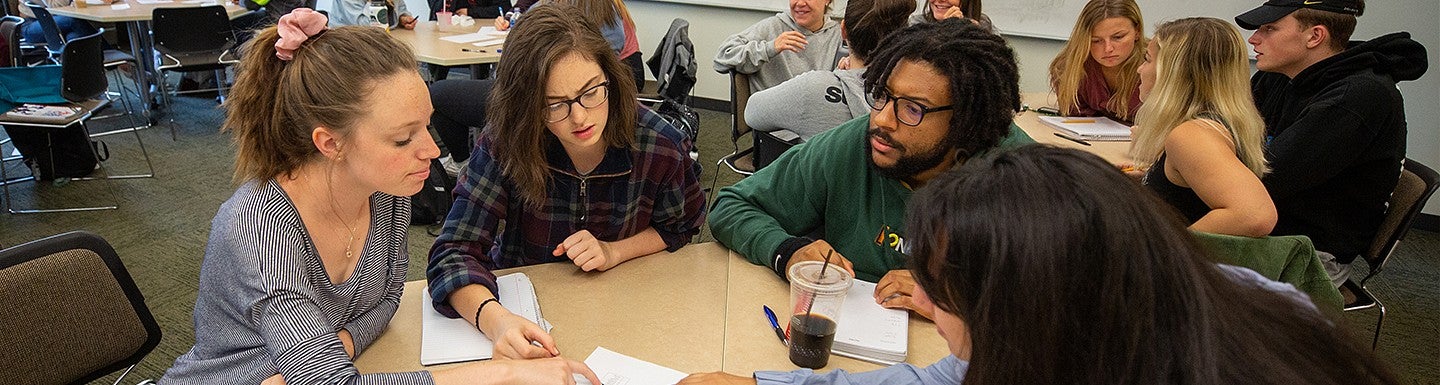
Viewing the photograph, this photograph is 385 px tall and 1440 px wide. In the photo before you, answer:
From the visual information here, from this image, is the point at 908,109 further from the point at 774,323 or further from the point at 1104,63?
the point at 1104,63

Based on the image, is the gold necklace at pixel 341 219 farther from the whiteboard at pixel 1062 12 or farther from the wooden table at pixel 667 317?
the whiteboard at pixel 1062 12

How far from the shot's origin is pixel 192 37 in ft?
17.2

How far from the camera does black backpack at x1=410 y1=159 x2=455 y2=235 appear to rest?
12.2 ft

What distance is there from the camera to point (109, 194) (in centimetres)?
411

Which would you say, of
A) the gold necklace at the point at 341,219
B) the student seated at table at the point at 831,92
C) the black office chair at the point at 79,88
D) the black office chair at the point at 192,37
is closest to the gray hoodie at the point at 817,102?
the student seated at table at the point at 831,92

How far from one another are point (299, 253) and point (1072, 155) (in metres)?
1.09

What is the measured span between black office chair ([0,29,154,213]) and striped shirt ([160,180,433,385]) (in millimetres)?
3195

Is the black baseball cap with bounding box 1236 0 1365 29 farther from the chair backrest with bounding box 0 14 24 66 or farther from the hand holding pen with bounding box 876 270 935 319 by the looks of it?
the chair backrest with bounding box 0 14 24 66

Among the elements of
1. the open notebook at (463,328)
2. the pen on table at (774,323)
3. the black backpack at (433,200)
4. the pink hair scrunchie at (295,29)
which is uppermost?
the pink hair scrunchie at (295,29)

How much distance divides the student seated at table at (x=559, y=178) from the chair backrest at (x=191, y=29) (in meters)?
4.25

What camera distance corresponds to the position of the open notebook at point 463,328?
1418mm

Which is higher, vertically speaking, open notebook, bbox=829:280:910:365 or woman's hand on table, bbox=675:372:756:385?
woman's hand on table, bbox=675:372:756:385

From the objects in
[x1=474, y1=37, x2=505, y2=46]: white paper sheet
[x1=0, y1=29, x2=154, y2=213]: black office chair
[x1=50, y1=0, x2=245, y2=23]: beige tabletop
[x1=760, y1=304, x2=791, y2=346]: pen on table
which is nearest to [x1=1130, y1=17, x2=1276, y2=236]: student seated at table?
[x1=760, y1=304, x2=791, y2=346]: pen on table

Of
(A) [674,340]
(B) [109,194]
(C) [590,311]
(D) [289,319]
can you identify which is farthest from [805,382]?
(B) [109,194]
